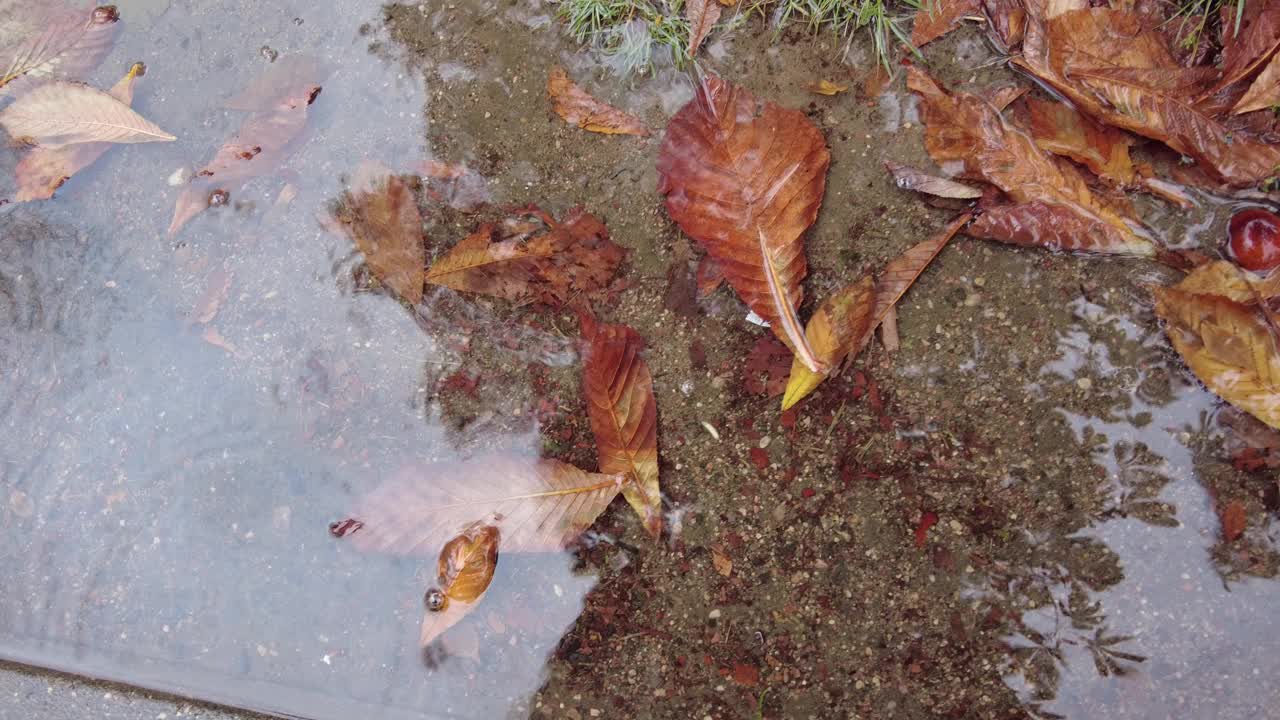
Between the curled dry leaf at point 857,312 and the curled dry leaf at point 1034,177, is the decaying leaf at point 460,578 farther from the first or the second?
the curled dry leaf at point 1034,177

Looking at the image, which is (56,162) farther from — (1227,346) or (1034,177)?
(1227,346)

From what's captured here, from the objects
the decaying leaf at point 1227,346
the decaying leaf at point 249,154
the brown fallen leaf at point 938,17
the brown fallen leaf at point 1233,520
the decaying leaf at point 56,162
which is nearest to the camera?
the decaying leaf at point 1227,346

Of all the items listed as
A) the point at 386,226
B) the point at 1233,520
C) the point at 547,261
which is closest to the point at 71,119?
the point at 386,226

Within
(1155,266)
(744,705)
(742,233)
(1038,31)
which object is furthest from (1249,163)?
(744,705)

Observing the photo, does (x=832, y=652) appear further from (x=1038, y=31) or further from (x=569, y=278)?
(x=1038, y=31)

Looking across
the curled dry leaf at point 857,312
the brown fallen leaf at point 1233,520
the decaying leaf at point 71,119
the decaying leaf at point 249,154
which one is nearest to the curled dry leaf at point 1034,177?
the curled dry leaf at point 857,312

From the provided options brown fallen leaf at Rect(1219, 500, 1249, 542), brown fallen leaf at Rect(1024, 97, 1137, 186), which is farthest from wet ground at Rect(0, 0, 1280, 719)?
brown fallen leaf at Rect(1024, 97, 1137, 186)

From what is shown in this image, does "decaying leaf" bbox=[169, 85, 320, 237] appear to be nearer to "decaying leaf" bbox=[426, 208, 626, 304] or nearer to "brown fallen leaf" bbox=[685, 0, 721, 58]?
"decaying leaf" bbox=[426, 208, 626, 304]
